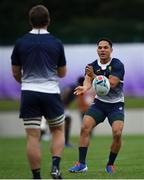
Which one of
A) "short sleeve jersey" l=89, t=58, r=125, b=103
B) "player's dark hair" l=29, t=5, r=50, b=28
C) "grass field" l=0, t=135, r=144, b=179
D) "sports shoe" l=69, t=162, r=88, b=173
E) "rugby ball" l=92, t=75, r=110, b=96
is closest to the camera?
"player's dark hair" l=29, t=5, r=50, b=28

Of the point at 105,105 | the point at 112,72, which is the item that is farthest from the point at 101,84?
the point at 105,105

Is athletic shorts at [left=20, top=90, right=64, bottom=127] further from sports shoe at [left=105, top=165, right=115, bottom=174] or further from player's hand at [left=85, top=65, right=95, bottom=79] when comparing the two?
sports shoe at [left=105, top=165, right=115, bottom=174]

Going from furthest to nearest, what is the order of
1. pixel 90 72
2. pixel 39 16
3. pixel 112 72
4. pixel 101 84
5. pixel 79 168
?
1. pixel 79 168
2. pixel 90 72
3. pixel 112 72
4. pixel 101 84
5. pixel 39 16

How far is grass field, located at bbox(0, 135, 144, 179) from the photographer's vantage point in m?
13.8

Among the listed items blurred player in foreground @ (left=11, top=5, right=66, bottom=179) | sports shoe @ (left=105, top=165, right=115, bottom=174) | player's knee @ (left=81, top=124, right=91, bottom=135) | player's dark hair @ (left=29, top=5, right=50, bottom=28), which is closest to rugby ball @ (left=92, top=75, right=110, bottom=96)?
player's knee @ (left=81, top=124, right=91, bottom=135)

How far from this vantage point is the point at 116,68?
14359mm

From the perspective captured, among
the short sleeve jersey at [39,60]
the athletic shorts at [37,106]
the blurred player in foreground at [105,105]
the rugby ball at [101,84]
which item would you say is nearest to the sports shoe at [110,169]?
the blurred player in foreground at [105,105]

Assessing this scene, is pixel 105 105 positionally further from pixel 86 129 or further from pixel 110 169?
pixel 110 169

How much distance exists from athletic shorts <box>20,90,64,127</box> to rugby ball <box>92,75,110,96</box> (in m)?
1.95

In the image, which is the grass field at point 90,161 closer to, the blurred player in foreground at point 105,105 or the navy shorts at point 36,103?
the blurred player in foreground at point 105,105

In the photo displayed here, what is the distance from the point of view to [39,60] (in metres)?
12.0

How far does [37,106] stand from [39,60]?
600mm

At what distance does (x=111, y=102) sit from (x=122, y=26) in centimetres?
Answer: 3229

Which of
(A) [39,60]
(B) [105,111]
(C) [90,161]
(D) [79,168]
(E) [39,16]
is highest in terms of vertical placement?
(E) [39,16]
